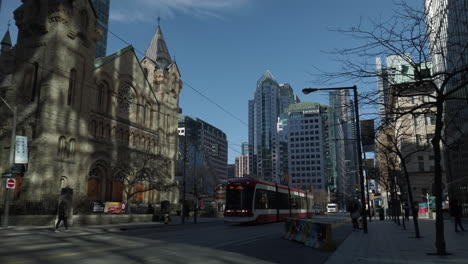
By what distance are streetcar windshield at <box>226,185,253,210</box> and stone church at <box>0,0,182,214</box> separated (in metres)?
15.7

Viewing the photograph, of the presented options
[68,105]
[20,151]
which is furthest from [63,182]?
[20,151]

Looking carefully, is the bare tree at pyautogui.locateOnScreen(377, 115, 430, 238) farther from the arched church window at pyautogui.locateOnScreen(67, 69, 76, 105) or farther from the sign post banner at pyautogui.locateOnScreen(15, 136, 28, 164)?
the arched church window at pyautogui.locateOnScreen(67, 69, 76, 105)

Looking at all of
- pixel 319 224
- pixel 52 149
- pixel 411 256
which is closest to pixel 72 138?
pixel 52 149

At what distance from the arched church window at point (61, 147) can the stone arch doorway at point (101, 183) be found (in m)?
4.67

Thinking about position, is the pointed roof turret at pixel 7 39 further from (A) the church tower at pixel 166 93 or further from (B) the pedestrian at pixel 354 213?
(B) the pedestrian at pixel 354 213

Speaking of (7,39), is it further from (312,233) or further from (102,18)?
(102,18)

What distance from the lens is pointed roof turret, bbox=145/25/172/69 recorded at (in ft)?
223

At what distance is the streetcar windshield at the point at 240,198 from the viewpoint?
27.5 m

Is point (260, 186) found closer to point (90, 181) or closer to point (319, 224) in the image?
point (319, 224)

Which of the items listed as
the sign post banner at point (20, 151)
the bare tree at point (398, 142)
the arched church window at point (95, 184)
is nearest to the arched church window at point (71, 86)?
the arched church window at point (95, 184)

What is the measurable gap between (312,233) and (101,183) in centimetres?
3766

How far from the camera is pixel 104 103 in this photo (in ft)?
158

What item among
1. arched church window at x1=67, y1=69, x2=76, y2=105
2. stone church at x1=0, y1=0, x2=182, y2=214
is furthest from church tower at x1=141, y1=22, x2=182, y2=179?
arched church window at x1=67, y1=69, x2=76, y2=105

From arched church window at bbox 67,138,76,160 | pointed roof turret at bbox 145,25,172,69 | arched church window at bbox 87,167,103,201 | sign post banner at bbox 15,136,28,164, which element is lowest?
arched church window at bbox 87,167,103,201
